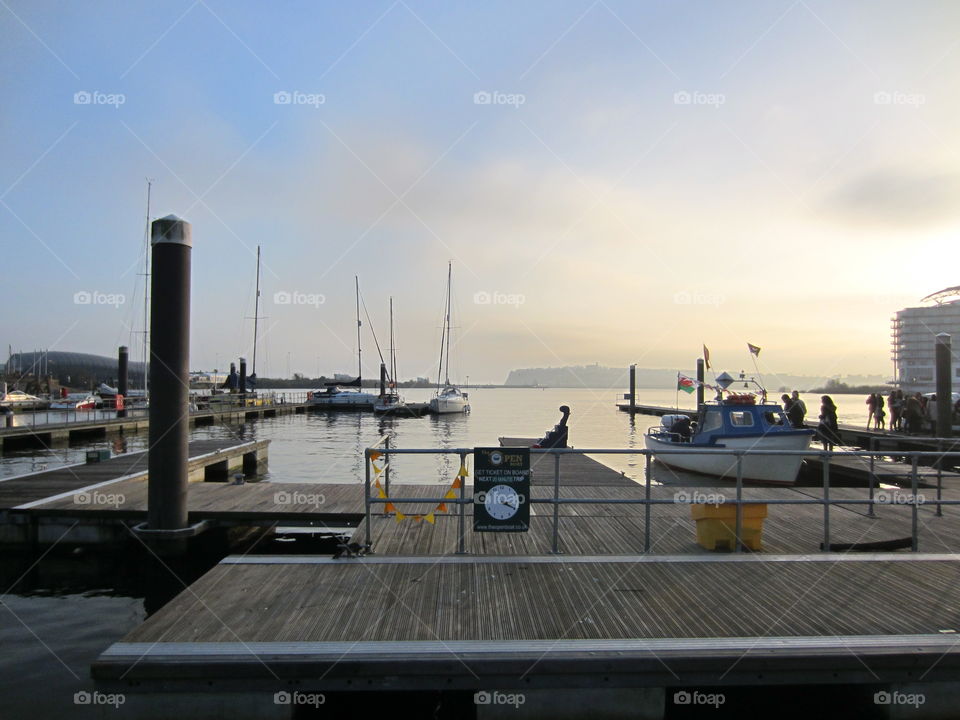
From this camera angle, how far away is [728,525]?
7965mm

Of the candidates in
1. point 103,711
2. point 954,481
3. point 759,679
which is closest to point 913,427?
point 954,481

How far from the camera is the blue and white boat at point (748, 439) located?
18125 millimetres

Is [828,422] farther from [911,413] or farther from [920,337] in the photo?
[920,337]

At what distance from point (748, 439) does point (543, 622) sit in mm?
14993

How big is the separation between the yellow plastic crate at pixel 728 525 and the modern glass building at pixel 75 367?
14333 centimetres

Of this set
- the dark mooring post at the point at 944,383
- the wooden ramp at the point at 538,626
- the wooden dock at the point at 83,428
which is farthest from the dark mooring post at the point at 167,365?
the dark mooring post at the point at 944,383

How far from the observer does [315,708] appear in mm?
5754

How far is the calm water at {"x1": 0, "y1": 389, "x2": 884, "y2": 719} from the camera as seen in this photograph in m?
6.55

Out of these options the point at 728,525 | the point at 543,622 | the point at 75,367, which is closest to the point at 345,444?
the point at 728,525

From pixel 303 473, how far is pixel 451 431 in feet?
82.5

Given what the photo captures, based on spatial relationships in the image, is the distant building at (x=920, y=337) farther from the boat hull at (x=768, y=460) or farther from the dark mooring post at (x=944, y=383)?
the boat hull at (x=768, y=460)

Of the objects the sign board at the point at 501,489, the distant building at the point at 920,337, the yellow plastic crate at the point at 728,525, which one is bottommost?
the yellow plastic crate at the point at 728,525

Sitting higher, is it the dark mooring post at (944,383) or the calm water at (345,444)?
A: the dark mooring post at (944,383)

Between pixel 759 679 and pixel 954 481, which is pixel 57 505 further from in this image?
pixel 954 481
